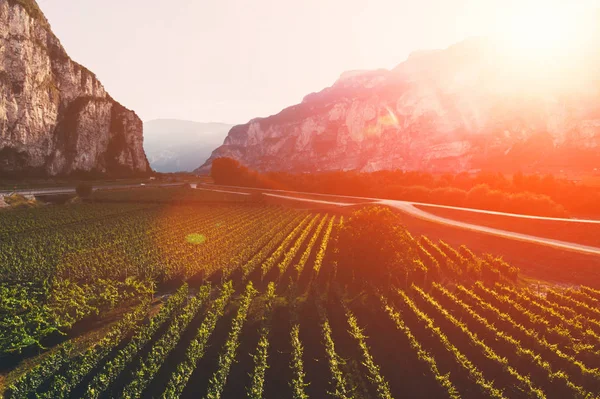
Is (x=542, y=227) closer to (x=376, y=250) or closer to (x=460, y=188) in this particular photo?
(x=376, y=250)

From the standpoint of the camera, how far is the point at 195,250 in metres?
34.9

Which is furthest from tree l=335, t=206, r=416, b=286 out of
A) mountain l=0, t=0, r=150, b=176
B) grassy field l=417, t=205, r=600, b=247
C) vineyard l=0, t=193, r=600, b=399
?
mountain l=0, t=0, r=150, b=176

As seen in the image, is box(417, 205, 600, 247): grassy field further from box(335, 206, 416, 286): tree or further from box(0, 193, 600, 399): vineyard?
box(335, 206, 416, 286): tree

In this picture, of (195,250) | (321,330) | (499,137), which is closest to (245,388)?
(321,330)

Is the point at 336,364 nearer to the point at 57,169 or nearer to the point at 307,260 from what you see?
the point at 307,260

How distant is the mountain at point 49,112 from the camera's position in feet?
354

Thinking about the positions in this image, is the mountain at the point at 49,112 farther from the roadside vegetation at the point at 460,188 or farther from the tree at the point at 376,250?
the tree at the point at 376,250

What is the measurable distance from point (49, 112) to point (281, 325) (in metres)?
153

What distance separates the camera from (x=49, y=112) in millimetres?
125438

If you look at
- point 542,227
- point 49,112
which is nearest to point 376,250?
point 542,227

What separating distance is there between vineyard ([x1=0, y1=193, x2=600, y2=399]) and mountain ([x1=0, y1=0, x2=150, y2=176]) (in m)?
106

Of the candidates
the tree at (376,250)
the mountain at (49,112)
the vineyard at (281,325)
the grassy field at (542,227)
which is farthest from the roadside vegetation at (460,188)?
the mountain at (49,112)

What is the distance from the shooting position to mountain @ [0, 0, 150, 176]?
354ft

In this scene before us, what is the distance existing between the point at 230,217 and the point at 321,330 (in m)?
39.7
